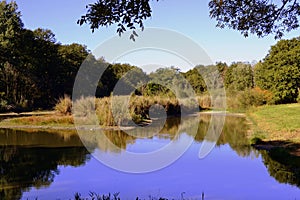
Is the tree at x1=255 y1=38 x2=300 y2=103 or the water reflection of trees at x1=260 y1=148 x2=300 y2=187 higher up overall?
the tree at x1=255 y1=38 x2=300 y2=103

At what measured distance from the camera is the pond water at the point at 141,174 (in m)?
6.97

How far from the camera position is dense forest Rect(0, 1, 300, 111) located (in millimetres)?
30469

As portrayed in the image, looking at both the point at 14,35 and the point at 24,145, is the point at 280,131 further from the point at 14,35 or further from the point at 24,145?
the point at 14,35

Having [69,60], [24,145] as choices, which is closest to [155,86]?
[69,60]

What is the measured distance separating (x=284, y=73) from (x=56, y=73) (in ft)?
76.3

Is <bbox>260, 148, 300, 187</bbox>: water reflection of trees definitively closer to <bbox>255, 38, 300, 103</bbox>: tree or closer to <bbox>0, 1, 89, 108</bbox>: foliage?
<bbox>0, 1, 89, 108</bbox>: foliage

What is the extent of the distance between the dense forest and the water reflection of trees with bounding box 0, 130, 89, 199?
46.7 ft

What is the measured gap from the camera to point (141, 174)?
872 cm

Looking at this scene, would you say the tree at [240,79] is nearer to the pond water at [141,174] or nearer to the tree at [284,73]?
the tree at [284,73]

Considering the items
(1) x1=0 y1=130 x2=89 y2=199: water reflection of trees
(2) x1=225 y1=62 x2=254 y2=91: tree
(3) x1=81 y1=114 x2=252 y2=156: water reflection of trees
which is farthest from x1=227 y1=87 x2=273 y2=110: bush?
(1) x1=0 y1=130 x2=89 y2=199: water reflection of trees

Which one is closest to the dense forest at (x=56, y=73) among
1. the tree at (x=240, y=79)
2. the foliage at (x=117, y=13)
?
the tree at (x=240, y=79)

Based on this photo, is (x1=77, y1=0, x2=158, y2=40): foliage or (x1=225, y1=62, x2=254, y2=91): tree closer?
(x1=77, y1=0, x2=158, y2=40): foliage

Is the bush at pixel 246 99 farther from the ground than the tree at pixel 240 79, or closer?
closer

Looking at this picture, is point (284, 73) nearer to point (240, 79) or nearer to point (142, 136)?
point (240, 79)
